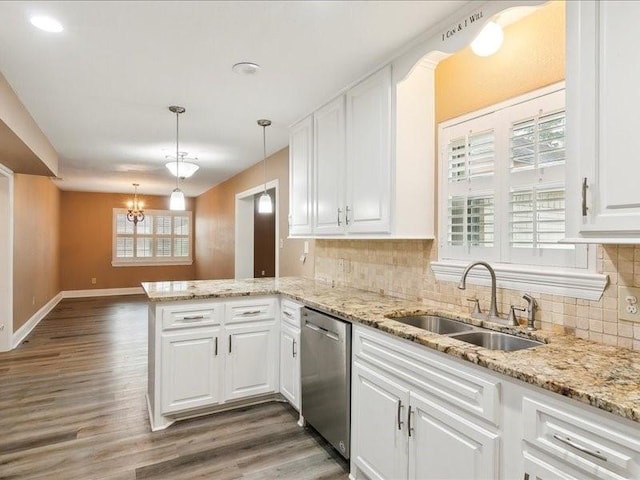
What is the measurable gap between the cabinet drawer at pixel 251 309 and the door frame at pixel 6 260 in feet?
11.3

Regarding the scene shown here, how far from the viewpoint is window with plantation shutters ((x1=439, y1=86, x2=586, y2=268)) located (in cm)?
187

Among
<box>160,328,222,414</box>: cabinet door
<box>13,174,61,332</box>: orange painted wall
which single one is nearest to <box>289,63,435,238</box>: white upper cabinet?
<box>160,328,222,414</box>: cabinet door

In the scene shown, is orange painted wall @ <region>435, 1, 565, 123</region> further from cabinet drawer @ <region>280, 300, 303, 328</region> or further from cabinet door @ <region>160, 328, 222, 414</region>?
cabinet door @ <region>160, 328, 222, 414</region>

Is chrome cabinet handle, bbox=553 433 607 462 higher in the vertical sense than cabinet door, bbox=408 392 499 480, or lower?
higher

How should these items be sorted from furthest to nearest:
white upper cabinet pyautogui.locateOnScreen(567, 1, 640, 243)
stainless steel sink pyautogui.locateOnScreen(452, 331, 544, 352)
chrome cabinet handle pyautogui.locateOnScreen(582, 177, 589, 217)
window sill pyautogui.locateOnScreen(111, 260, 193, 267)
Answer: window sill pyautogui.locateOnScreen(111, 260, 193, 267)
stainless steel sink pyautogui.locateOnScreen(452, 331, 544, 352)
chrome cabinet handle pyautogui.locateOnScreen(582, 177, 589, 217)
white upper cabinet pyautogui.locateOnScreen(567, 1, 640, 243)

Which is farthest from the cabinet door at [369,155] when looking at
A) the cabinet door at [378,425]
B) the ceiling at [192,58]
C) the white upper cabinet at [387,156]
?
the cabinet door at [378,425]

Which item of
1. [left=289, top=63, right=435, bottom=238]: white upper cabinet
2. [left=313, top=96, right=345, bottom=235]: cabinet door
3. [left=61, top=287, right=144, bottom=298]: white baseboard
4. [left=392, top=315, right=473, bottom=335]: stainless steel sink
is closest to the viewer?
[left=392, top=315, right=473, bottom=335]: stainless steel sink

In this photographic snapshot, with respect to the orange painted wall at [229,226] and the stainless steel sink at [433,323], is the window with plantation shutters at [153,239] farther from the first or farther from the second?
the stainless steel sink at [433,323]

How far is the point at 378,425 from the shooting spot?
197 cm

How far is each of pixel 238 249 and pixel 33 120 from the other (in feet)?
10.8

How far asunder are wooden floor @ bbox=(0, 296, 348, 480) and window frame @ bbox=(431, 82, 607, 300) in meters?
1.39

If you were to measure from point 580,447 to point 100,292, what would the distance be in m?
10.0

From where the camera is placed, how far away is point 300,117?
3492mm

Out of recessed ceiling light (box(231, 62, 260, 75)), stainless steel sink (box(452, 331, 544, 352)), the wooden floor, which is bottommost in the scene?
the wooden floor
